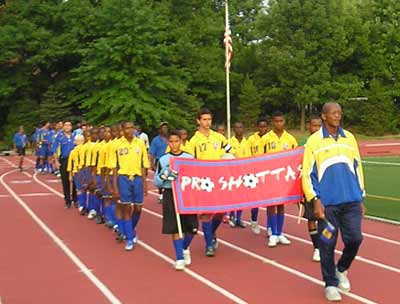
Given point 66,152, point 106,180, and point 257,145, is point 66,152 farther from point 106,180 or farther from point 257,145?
point 257,145

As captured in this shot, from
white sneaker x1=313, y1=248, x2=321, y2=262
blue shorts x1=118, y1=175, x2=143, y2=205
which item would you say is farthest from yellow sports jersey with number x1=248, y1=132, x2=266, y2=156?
white sneaker x1=313, y1=248, x2=321, y2=262

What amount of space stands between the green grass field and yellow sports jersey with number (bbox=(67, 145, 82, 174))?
632 centimetres

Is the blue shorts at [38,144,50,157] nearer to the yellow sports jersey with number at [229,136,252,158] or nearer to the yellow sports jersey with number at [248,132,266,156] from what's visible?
the yellow sports jersey with number at [229,136,252,158]

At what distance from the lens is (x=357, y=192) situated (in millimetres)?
6645

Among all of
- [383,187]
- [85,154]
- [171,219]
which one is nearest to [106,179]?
[85,154]

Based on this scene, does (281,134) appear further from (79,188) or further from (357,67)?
(357,67)

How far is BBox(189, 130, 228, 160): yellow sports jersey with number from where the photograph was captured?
9.35m

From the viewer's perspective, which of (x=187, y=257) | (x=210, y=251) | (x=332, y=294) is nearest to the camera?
(x=332, y=294)

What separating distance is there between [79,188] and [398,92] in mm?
40505

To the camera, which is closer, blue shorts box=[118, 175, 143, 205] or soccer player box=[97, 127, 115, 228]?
blue shorts box=[118, 175, 143, 205]

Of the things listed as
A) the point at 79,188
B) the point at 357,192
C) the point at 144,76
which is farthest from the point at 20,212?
the point at 144,76

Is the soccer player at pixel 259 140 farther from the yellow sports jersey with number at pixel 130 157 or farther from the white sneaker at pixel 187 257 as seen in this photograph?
the white sneaker at pixel 187 257

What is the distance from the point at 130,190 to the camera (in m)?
9.97

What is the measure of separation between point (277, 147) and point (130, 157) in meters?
2.35
